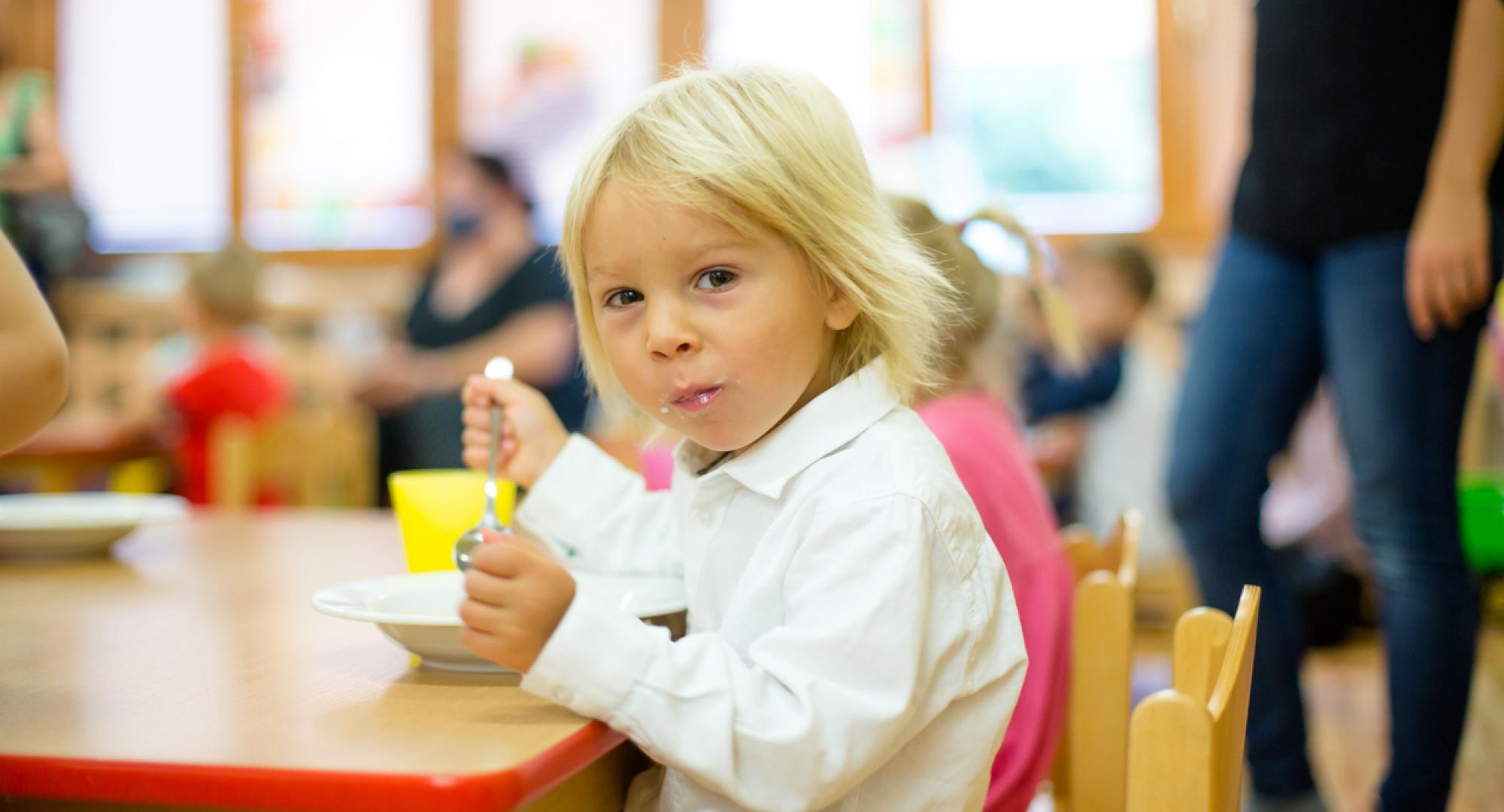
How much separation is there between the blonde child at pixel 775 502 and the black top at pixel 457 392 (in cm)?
221

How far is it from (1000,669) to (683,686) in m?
0.21

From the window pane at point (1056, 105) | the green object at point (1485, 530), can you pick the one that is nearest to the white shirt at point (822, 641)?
the green object at point (1485, 530)

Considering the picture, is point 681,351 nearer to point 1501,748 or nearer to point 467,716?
point 467,716

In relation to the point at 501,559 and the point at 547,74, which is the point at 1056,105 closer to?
the point at 547,74

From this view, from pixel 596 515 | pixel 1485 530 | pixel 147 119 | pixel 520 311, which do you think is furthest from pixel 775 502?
pixel 147 119

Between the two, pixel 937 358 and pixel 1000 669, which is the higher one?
pixel 937 358

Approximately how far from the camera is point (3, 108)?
4.18 metres

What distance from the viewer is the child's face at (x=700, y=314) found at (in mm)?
754

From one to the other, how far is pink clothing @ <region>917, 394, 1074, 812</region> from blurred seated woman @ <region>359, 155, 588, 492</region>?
1917 mm

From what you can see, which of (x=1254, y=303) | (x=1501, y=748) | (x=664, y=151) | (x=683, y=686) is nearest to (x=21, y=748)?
(x=683, y=686)

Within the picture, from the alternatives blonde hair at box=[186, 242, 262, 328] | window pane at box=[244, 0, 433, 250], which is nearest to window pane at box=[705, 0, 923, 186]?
window pane at box=[244, 0, 433, 250]

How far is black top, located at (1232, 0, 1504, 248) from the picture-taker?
1.39 metres

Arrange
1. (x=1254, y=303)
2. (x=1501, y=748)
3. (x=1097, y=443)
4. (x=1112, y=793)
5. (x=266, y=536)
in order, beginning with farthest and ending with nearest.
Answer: (x=1097, y=443) → (x=1501, y=748) → (x=1254, y=303) → (x=266, y=536) → (x=1112, y=793)

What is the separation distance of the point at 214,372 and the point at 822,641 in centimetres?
282
